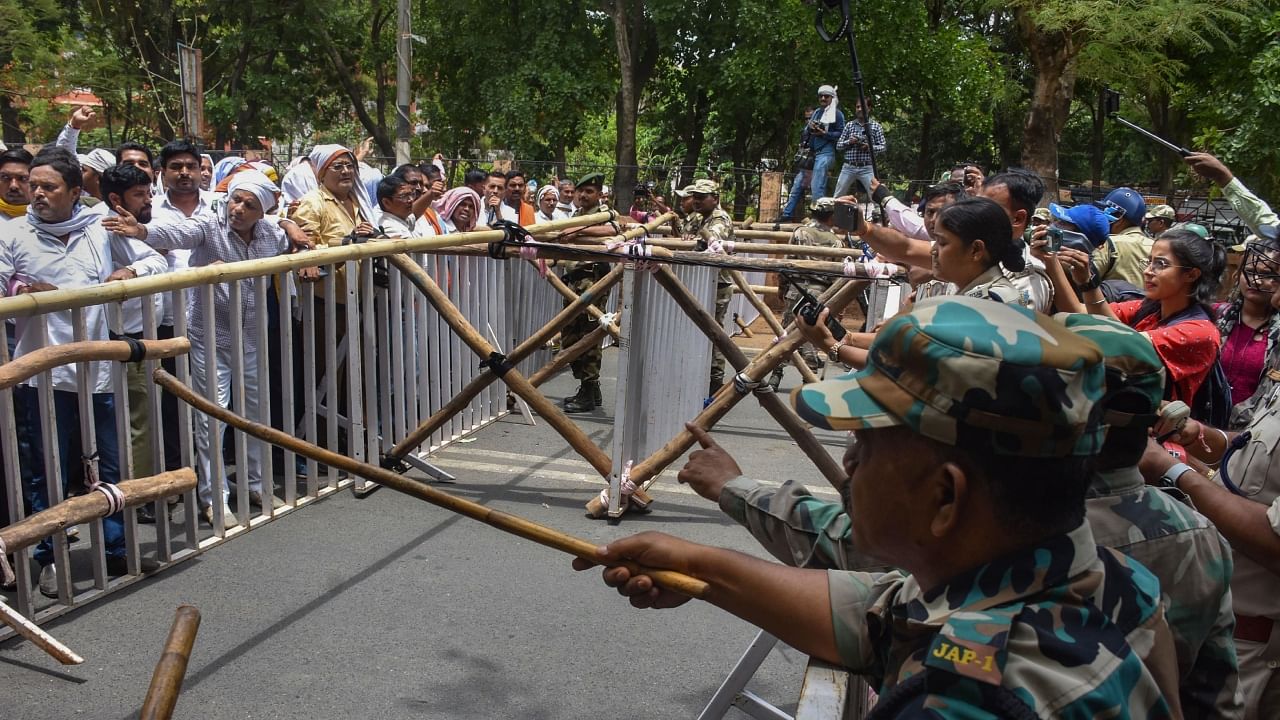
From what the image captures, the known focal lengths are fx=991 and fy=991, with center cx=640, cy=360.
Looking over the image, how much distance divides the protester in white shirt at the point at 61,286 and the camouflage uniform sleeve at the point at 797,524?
3.11m

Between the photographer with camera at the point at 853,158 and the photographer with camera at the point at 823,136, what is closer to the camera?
the photographer with camera at the point at 853,158

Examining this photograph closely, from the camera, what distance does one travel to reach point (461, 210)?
25.5 feet

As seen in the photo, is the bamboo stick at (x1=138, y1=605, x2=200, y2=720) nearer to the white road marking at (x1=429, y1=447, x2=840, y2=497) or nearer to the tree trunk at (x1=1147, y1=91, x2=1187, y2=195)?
the white road marking at (x1=429, y1=447, x2=840, y2=497)

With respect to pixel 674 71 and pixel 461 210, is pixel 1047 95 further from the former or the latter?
pixel 461 210

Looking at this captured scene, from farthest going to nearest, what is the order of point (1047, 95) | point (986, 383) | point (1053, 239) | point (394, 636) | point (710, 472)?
point (1047, 95) → point (1053, 239) → point (394, 636) → point (710, 472) → point (986, 383)

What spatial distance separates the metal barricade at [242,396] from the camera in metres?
3.93

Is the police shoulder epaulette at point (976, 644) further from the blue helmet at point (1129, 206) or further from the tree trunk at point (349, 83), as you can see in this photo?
the tree trunk at point (349, 83)

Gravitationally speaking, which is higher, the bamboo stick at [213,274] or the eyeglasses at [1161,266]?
the eyeglasses at [1161,266]

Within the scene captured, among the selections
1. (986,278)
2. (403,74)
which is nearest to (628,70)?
(403,74)

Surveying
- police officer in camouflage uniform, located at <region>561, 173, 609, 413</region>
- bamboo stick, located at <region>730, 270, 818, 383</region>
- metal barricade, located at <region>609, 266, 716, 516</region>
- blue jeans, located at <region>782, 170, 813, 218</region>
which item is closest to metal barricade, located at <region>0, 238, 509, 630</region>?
police officer in camouflage uniform, located at <region>561, 173, 609, 413</region>

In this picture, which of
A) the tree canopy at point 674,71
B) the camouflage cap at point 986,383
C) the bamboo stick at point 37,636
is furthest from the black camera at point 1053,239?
the tree canopy at point 674,71

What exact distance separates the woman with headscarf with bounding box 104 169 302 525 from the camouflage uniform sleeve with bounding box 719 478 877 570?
3139 mm

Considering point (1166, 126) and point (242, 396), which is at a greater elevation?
point (1166, 126)

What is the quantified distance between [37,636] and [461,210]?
4878 millimetres
